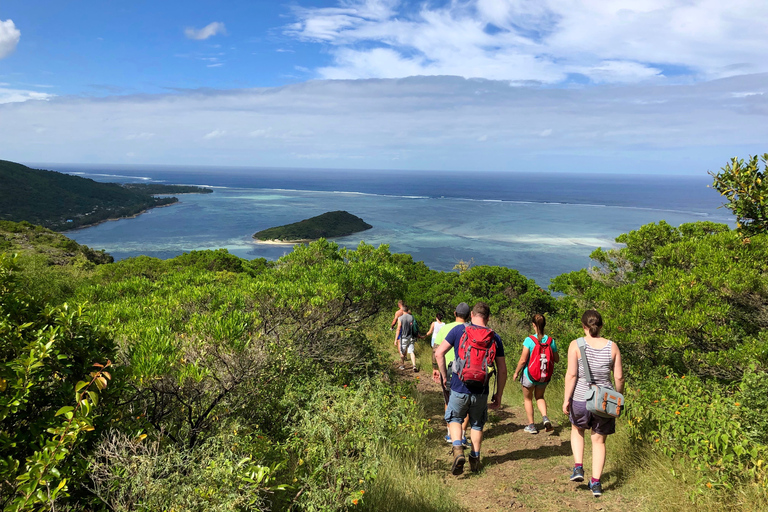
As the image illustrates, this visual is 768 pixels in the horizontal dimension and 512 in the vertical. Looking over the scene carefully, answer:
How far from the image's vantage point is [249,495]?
239 cm

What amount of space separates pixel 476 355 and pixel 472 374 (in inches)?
7.7

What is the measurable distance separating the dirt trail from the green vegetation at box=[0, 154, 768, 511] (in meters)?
0.28

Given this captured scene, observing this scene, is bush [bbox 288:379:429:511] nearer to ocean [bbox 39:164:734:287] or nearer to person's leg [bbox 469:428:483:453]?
person's leg [bbox 469:428:483:453]

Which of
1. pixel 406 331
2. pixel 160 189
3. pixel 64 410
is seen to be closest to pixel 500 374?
pixel 64 410

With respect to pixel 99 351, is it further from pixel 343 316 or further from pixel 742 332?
pixel 742 332

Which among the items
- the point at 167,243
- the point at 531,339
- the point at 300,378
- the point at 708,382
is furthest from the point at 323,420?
the point at 167,243

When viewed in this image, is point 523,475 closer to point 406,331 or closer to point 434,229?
point 406,331

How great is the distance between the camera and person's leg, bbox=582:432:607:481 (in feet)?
12.9

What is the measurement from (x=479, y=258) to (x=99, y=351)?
66.0m

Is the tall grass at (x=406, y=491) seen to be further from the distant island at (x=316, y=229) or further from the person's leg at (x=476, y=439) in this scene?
the distant island at (x=316, y=229)

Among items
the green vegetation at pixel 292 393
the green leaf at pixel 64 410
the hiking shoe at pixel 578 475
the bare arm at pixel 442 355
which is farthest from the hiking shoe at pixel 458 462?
the green leaf at pixel 64 410

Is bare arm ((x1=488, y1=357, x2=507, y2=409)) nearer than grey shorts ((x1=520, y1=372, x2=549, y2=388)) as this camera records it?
Yes

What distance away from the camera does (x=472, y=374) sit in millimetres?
4246

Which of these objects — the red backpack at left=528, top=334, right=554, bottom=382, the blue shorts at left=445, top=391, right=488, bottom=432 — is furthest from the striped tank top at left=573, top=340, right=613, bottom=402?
the red backpack at left=528, top=334, right=554, bottom=382
